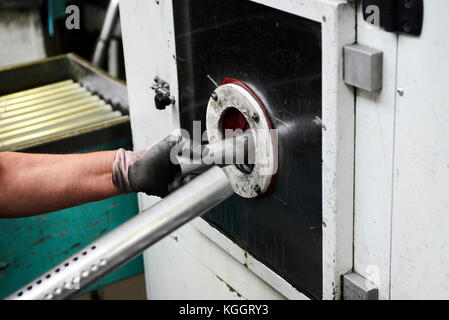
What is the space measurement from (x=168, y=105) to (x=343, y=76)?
57 cm

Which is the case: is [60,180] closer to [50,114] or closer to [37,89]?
[50,114]

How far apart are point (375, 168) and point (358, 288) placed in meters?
0.22

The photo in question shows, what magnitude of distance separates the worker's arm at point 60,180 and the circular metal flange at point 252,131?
0.59 feet

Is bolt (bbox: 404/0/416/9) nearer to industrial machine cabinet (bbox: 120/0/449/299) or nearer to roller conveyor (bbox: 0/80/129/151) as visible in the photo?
industrial machine cabinet (bbox: 120/0/449/299)

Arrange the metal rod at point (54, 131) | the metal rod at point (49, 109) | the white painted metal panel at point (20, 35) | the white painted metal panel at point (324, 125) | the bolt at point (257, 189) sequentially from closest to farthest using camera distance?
the white painted metal panel at point (324, 125), the bolt at point (257, 189), the metal rod at point (54, 131), the metal rod at point (49, 109), the white painted metal panel at point (20, 35)

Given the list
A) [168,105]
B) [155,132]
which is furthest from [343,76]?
[155,132]

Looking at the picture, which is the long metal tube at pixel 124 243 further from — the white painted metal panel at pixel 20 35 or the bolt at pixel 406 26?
the white painted metal panel at pixel 20 35

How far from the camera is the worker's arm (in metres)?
1.29

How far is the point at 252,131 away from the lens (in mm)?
1199

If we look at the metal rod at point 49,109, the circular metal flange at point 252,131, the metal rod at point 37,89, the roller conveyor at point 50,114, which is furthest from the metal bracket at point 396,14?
the metal rod at point 37,89

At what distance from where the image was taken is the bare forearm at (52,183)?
130cm

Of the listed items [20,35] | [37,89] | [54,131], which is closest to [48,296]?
[54,131]

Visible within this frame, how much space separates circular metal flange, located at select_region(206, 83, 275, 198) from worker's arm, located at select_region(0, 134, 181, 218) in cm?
18
